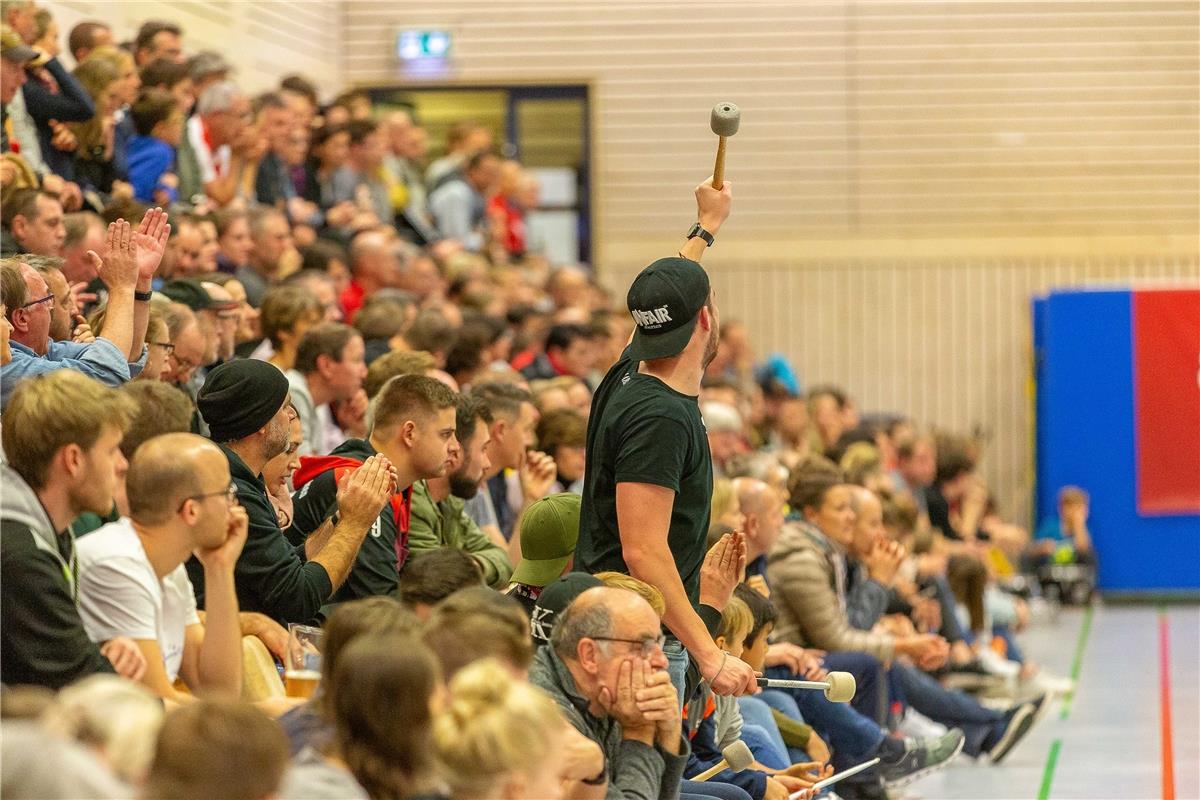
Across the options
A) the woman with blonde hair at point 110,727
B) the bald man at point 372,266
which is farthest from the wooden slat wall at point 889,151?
the woman with blonde hair at point 110,727

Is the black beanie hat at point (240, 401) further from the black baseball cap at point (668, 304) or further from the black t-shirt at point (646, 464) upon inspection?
the black baseball cap at point (668, 304)

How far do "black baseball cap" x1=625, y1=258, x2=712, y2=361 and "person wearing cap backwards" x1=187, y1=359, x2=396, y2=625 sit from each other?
2.48 ft

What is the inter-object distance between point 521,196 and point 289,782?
Result: 1151 cm

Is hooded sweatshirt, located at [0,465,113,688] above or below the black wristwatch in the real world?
below

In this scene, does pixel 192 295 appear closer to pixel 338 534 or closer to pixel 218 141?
pixel 338 534

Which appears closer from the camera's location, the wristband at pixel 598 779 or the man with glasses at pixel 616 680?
the wristband at pixel 598 779

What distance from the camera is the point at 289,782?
277 cm

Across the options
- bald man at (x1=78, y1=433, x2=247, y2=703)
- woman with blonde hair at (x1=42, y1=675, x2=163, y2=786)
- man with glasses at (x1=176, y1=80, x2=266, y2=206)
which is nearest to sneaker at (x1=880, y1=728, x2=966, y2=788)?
bald man at (x1=78, y1=433, x2=247, y2=703)

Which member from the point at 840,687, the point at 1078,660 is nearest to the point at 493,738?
the point at 840,687

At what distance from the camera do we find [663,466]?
13.2 feet

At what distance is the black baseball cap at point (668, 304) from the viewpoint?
413 cm

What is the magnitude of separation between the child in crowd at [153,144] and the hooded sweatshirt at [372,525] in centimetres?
354

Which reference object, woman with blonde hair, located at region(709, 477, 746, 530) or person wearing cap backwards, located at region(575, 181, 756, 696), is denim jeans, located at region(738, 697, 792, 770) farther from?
person wearing cap backwards, located at region(575, 181, 756, 696)

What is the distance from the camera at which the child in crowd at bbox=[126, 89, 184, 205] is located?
812cm
